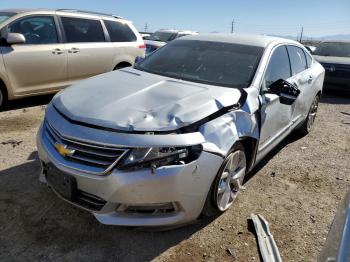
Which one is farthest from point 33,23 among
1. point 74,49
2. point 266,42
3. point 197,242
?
point 197,242

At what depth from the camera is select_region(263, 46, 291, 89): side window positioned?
3852 millimetres

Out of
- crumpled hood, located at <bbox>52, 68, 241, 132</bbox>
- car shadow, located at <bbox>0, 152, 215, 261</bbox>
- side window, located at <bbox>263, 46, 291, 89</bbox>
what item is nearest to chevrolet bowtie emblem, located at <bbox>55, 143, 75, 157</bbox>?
crumpled hood, located at <bbox>52, 68, 241, 132</bbox>

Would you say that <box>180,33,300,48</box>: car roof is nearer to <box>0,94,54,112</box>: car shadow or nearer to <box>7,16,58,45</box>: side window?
<box>7,16,58,45</box>: side window

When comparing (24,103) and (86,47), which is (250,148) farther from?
(24,103)

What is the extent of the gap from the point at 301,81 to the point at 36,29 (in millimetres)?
4345

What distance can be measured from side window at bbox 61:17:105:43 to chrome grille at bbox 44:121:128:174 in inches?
171

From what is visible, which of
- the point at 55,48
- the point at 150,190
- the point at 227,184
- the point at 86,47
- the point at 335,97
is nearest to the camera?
the point at 150,190

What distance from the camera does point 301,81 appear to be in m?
4.80

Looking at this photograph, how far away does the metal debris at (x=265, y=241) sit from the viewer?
2831 millimetres

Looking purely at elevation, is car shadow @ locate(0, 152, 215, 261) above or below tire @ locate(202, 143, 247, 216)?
below

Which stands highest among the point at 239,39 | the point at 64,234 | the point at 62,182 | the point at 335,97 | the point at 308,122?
the point at 239,39

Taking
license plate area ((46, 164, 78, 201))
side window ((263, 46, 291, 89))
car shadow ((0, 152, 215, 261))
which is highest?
side window ((263, 46, 291, 89))

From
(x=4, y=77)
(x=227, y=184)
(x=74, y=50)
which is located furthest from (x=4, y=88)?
(x=227, y=184)

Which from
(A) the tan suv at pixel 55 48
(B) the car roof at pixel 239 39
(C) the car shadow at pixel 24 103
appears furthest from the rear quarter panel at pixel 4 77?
(B) the car roof at pixel 239 39
